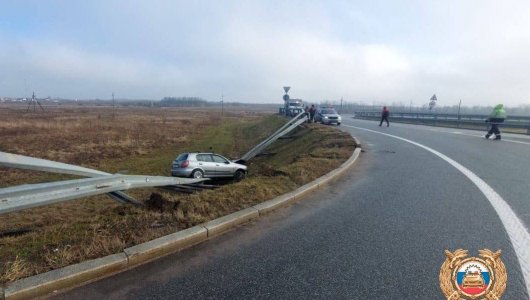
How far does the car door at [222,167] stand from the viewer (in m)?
13.1

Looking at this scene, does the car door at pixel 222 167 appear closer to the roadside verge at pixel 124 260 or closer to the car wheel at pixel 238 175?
the car wheel at pixel 238 175

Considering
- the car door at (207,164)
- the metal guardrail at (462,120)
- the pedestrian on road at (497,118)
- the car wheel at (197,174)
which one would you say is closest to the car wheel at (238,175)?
the car door at (207,164)

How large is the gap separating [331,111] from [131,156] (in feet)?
60.5

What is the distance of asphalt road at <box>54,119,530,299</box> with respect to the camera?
3.03m

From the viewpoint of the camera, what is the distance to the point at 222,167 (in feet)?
43.0

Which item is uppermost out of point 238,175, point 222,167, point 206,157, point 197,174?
point 206,157

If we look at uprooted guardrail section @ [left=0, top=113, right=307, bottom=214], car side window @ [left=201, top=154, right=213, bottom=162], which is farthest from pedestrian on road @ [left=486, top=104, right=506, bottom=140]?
uprooted guardrail section @ [left=0, top=113, right=307, bottom=214]

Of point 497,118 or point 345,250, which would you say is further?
point 497,118

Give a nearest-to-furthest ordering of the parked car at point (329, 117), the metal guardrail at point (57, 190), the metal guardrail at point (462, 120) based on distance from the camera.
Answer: the metal guardrail at point (57, 190) → the metal guardrail at point (462, 120) → the parked car at point (329, 117)

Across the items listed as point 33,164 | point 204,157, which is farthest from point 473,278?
point 204,157

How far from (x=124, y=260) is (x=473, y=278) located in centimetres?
357

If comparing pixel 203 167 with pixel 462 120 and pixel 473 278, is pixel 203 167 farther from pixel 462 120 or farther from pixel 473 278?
pixel 462 120

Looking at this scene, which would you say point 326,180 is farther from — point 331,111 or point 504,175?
point 331,111

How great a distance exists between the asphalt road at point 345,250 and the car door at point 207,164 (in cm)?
701
